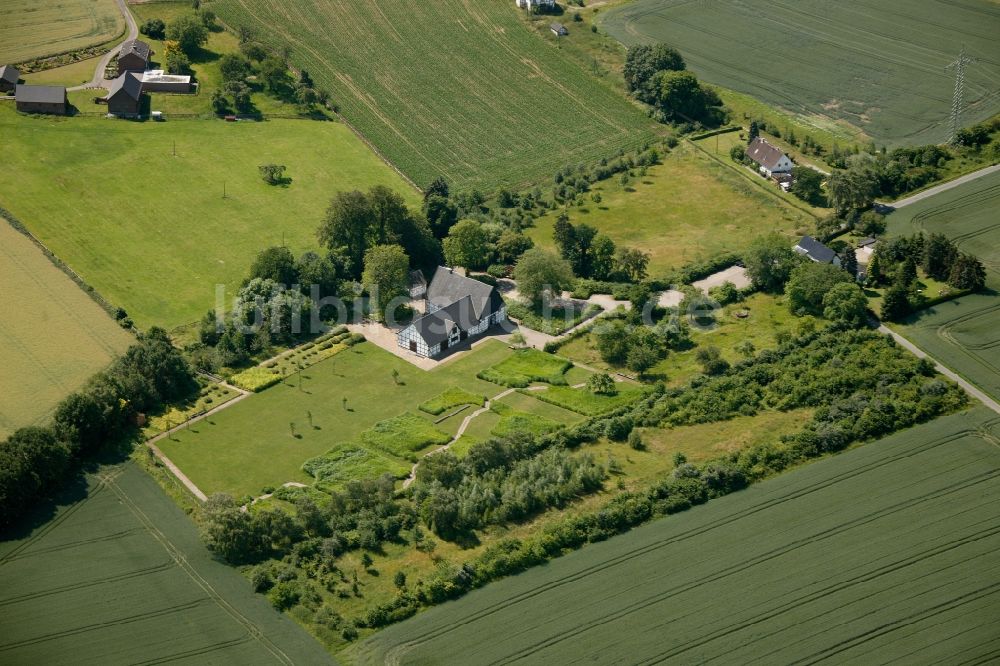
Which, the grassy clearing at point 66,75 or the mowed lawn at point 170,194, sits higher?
the grassy clearing at point 66,75

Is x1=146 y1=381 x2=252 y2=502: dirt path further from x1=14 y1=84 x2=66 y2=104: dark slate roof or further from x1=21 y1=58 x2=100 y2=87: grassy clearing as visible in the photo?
x1=21 y1=58 x2=100 y2=87: grassy clearing

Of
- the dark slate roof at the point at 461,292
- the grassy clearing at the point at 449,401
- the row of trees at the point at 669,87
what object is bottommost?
the grassy clearing at the point at 449,401

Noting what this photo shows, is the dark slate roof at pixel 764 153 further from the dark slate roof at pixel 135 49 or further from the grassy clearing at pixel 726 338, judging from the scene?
the dark slate roof at pixel 135 49

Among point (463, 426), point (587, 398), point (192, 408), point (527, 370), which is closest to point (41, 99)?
point (192, 408)

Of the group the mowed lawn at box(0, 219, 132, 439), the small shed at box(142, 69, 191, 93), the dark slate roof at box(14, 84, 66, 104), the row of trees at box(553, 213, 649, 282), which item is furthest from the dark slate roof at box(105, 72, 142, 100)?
the row of trees at box(553, 213, 649, 282)

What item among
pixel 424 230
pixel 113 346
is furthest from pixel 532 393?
pixel 113 346

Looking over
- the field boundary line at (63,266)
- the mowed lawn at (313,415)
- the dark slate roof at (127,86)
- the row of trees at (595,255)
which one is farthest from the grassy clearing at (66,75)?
the row of trees at (595,255)
